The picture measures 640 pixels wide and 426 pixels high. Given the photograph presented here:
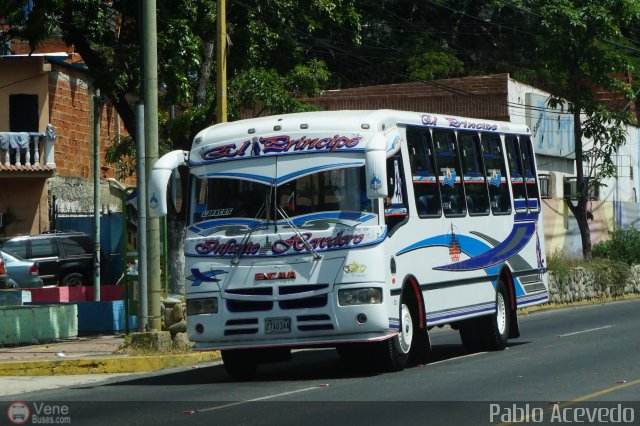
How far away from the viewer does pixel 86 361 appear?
17078 mm

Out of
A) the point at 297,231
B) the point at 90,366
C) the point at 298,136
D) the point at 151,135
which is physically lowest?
the point at 90,366

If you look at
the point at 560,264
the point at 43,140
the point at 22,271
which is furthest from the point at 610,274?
the point at 43,140

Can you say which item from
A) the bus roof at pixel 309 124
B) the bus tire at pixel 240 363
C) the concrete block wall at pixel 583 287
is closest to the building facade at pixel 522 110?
the concrete block wall at pixel 583 287

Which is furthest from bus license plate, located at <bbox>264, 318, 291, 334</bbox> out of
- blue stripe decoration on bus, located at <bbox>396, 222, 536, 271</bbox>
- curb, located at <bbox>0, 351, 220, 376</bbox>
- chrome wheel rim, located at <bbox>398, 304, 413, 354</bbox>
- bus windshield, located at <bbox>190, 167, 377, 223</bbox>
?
curb, located at <bbox>0, 351, 220, 376</bbox>

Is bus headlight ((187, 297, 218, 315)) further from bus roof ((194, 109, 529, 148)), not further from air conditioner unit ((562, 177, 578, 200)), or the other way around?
air conditioner unit ((562, 177, 578, 200))

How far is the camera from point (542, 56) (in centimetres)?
3738

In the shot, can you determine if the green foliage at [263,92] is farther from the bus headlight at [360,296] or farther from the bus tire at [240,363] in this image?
the bus headlight at [360,296]

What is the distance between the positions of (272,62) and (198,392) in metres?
13.3

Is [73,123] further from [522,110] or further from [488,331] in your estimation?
[488,331]

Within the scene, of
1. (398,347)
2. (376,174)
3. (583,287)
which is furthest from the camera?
(583,287)

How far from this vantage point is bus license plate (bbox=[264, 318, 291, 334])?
14.4m

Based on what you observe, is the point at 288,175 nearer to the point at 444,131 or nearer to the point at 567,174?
the point at 444,131

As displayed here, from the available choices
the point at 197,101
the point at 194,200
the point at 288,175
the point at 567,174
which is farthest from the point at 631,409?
the point at 567,174

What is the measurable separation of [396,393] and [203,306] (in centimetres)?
321
